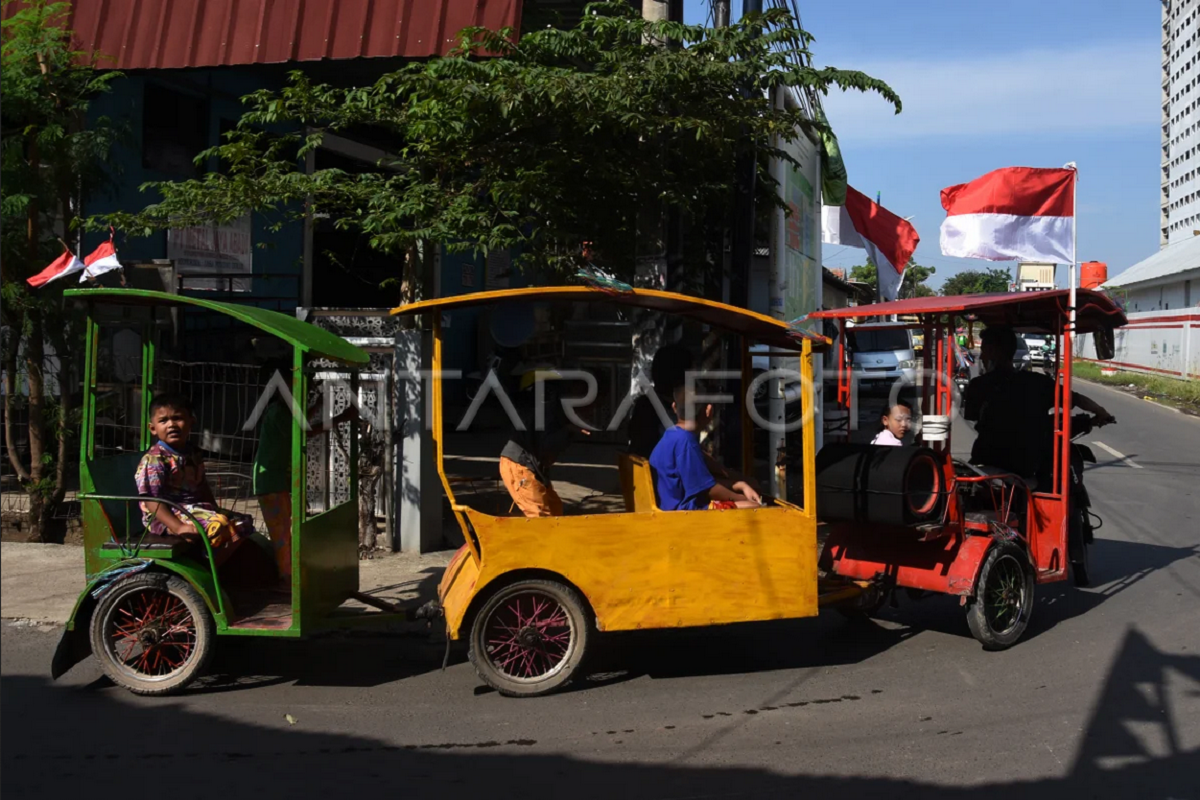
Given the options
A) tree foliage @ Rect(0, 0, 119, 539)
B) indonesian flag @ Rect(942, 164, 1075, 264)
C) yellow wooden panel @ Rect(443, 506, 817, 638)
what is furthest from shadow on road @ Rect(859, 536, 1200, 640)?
tree foliage @ Rect(0, 0, 119, 539)

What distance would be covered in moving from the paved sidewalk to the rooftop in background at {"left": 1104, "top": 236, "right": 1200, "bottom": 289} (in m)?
38.7

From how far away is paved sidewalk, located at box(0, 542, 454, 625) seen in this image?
7.21 metres

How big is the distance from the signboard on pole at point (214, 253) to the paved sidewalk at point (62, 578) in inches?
169

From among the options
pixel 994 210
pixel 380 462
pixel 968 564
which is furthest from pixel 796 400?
pixel 968 564

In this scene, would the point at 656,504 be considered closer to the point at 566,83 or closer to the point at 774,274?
the point at 566,83

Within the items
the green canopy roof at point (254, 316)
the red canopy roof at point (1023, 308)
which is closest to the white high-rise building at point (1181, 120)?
the red canopy roof at point (1023, 308)

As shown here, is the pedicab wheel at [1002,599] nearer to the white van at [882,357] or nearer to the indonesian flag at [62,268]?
the indonesian flag at [62,268]

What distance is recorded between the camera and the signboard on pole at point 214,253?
12.3m

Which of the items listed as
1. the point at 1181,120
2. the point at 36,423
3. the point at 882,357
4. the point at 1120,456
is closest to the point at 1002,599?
the point at 36,423

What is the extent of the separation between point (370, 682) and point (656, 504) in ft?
6.14

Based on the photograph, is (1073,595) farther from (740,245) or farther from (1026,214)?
(740,245)

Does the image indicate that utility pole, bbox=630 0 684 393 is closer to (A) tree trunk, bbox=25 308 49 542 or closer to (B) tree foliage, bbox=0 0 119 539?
(B) tree foliage, bbox=0 0 119 539

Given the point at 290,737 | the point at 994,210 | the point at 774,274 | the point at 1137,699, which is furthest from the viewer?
the point at 774,274

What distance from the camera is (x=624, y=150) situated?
340 inches
